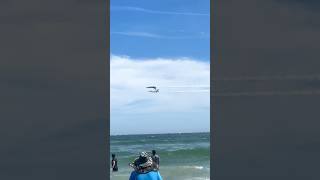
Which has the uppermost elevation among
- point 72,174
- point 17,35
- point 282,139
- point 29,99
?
point 17,35

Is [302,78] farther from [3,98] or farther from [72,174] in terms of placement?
[3,98]

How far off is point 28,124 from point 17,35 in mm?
565

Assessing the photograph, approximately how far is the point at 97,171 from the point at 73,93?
50 cm

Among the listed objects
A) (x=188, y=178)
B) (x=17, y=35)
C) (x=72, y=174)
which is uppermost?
(x=17, y=35)

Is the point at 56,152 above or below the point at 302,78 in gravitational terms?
below

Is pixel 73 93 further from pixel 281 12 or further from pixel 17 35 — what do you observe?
pixel 281 12

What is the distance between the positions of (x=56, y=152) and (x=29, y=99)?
0.37 meters

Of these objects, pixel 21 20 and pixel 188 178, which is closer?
pixel 21 20

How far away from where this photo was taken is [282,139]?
133 inches

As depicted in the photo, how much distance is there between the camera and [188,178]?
12172 mm

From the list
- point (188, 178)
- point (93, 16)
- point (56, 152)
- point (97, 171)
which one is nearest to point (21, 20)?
point (93, 16)

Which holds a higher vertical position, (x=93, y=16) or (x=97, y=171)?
(x=93, y=16)

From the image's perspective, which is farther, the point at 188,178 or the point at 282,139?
the point at 188,178

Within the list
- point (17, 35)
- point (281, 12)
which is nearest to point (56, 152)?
point (17, 35)
